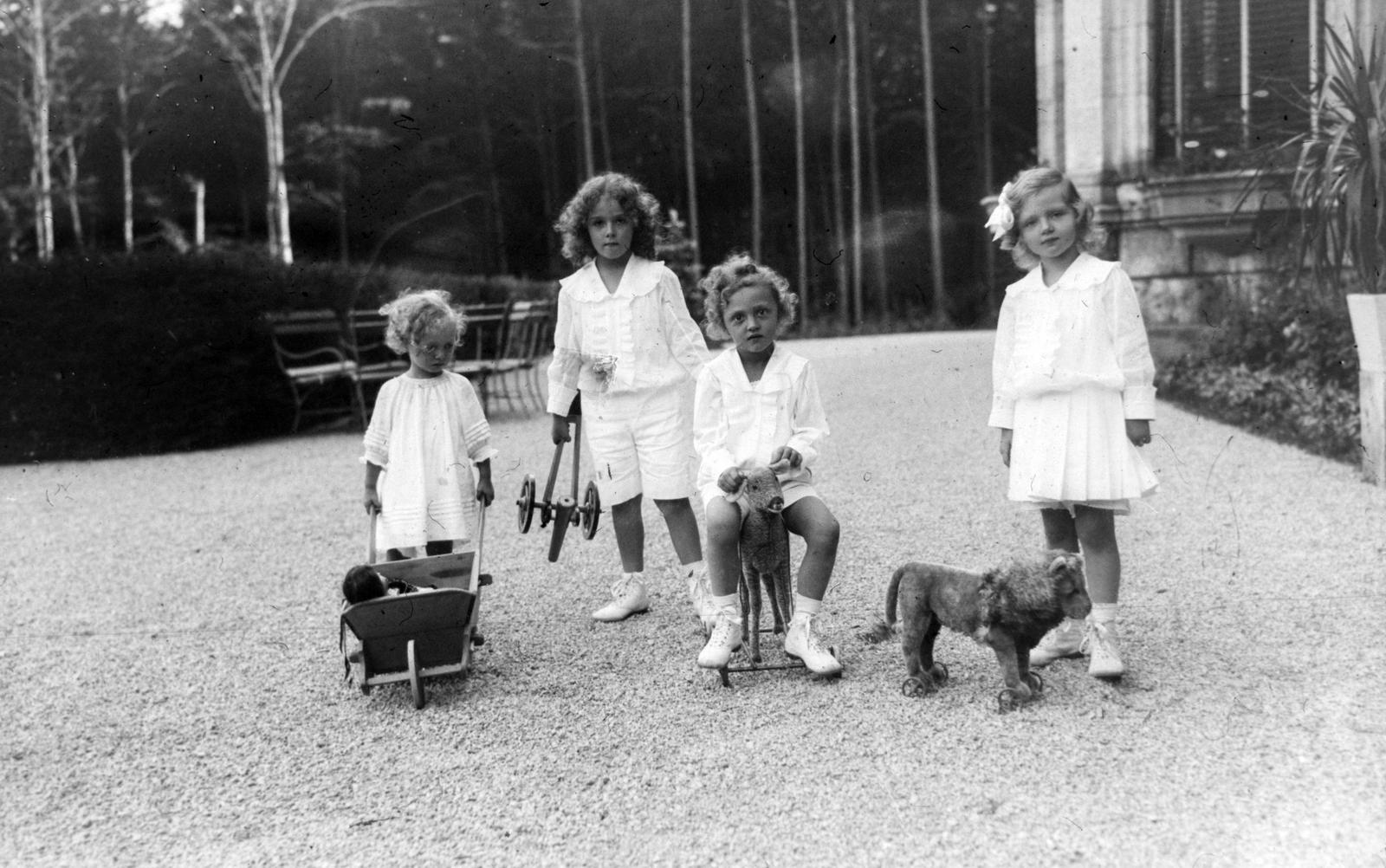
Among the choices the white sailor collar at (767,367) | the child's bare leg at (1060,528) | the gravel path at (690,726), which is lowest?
the gravel path at (690,726)

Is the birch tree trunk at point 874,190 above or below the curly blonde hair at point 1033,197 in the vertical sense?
above

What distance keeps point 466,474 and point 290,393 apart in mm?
7204

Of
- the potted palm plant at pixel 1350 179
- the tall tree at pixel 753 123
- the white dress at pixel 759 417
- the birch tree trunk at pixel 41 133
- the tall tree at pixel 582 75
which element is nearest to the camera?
the white dress at pixel 759 417

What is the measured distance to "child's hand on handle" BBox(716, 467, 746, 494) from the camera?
357cm

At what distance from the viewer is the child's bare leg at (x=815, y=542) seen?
363 centimetres

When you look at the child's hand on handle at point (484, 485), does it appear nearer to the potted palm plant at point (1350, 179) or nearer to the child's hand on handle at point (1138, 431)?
the child's hand on handle at point (1138, 431)

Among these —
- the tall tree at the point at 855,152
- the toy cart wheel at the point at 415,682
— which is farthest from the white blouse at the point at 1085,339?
the tall tree at the point at 855,152

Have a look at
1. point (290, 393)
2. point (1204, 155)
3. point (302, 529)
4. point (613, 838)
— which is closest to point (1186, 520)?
point (613, 838)

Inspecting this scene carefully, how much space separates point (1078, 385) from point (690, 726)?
1439 millimetres

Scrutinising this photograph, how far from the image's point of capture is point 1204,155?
455 inches

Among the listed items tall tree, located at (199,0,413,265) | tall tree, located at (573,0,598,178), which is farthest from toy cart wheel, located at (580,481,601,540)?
tall tree, located at (199,0,413,265)

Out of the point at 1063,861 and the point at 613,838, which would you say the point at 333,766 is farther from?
the point at 1063,861

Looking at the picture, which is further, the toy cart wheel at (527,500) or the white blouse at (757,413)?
the toy cart wheel at (527,500)

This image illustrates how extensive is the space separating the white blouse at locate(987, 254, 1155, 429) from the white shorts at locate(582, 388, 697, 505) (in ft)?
3.88
